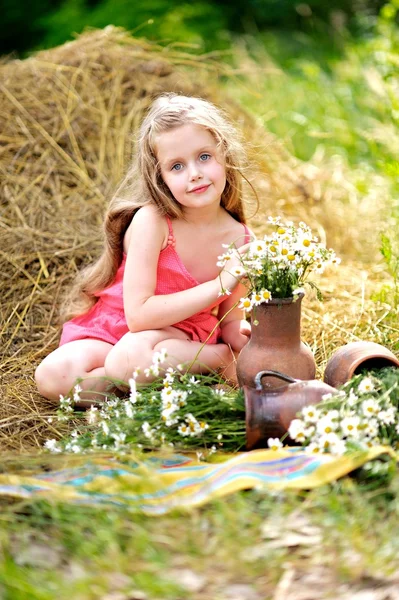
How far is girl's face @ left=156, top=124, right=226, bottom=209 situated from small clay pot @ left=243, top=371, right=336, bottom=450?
2.48 ft

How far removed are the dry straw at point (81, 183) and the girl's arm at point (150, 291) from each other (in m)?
0.46

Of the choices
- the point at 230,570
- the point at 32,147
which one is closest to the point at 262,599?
the point at 230,570

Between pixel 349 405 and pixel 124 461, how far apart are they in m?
0.62

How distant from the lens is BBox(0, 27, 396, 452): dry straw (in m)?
3.26

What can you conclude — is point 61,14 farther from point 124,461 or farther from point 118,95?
point 124,461

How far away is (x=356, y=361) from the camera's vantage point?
236 cm

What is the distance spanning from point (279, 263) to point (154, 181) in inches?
23.4

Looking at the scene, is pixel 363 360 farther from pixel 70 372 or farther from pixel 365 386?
pixel 70 372

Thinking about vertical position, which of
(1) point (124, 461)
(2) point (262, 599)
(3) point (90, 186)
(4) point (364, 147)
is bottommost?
(4) point (364, 147)

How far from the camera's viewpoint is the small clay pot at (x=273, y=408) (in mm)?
2137

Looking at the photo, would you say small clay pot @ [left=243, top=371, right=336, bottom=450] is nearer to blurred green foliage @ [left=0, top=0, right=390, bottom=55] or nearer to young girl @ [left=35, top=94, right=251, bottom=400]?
young girl @ [left=35, top=94, right=251, bottom=400]

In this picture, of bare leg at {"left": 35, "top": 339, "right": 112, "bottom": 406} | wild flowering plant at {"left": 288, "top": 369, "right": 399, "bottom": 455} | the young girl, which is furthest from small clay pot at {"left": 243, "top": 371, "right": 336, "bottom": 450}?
bare leg at {"left": 35, "top": 339, "right": 112, "bottom": 406}

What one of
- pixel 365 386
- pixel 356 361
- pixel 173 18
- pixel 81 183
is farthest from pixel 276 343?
pixel 173 18

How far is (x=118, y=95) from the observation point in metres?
4.43
